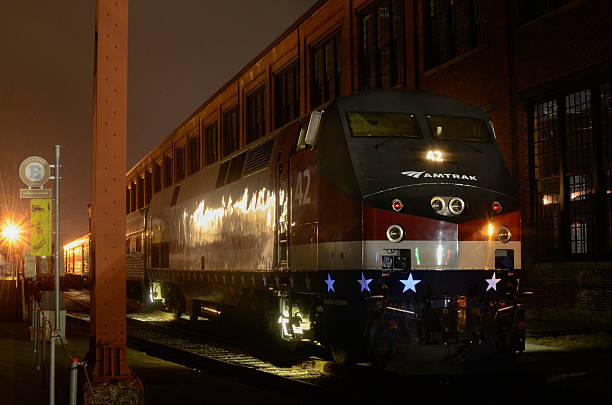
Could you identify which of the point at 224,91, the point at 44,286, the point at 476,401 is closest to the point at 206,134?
the point at 224,91

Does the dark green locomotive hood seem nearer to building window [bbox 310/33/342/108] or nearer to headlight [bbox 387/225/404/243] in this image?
headlight [bbox 387/225/404/243]

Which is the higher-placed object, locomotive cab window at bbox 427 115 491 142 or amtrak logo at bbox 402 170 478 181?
locomotive cab window at bbox 427 115 491 142

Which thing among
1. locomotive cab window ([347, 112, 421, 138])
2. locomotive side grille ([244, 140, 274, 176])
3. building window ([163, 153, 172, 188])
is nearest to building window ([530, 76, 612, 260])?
locomotive side grille ([244, 140, 274, 176])

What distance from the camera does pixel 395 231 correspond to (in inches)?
418

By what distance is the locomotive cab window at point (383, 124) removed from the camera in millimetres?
11500

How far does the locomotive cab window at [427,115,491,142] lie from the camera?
12.0 meters

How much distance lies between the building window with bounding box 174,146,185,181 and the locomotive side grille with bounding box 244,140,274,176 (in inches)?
1423

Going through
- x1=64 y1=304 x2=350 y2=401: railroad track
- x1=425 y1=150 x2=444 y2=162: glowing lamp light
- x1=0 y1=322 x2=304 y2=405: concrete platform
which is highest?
x1=425 y1=150 x2=444 y2=162: glowing lamp light

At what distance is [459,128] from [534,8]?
9.65m

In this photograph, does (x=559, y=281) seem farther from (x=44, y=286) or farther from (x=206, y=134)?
(x=44, y=286)

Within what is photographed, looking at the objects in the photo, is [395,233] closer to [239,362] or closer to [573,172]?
[239,362]

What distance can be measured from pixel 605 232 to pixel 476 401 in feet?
32.0

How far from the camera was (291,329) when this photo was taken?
12961 millimetres

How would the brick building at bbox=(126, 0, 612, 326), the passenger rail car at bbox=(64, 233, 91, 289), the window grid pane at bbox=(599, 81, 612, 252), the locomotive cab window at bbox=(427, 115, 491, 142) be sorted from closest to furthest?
the locomotive cab window at bbox=(427, 115, 491, 142) → the window grid pane at bbox=(599, 81, 612, 252) → the brick building at bbox=(126, 0, 612, 326) → the passenger rail car at bbox=(64, 233, 91, 289)
